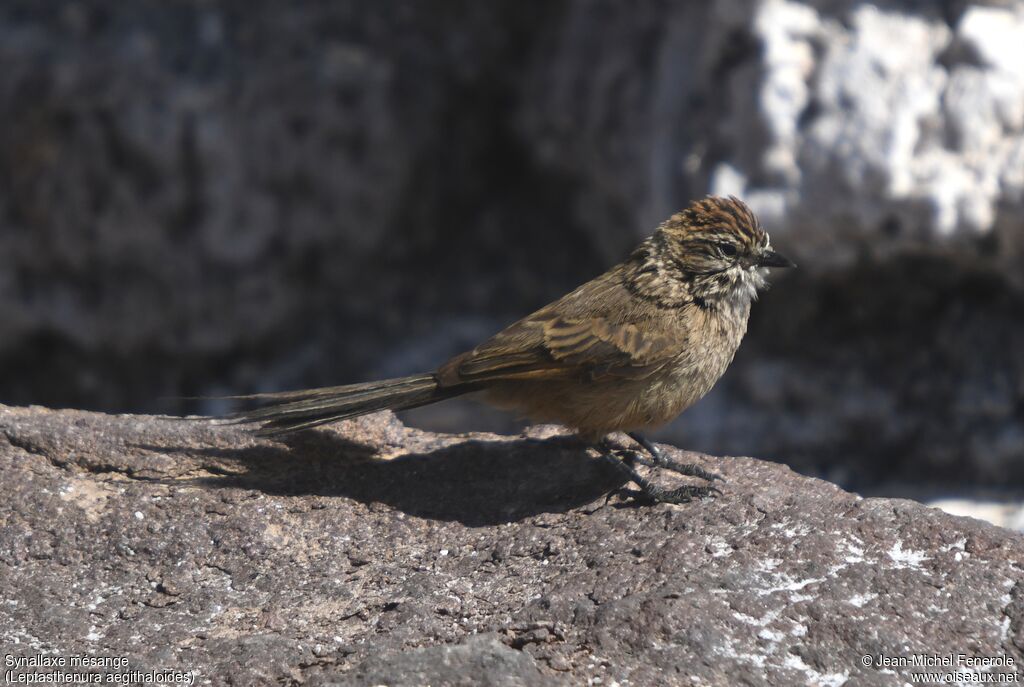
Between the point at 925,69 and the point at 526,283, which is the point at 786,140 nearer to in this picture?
the point at 925,69

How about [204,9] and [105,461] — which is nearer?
[105,461]

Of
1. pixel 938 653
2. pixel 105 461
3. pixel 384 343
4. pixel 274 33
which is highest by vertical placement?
pixel 274 33

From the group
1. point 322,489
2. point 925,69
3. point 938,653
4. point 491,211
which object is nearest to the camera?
point 938,653

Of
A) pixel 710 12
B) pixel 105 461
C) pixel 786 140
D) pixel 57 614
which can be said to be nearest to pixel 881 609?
pixel 57 614

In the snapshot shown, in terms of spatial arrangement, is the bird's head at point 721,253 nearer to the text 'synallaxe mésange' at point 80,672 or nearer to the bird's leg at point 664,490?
the bird's leg at point 664,490

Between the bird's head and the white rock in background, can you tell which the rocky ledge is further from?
the white rock in background

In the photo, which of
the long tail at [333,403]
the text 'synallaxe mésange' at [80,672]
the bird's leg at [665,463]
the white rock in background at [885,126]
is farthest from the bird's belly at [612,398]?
the white rock in background at [885,126]
